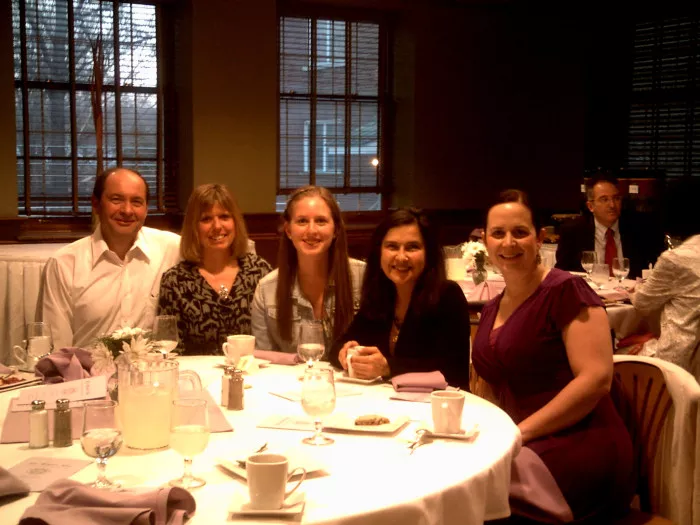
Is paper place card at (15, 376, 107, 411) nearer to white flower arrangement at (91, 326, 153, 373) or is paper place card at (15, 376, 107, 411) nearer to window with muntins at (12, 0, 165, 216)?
white flower arrangement at (91, 326, 153, 373)

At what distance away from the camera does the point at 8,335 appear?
4.46m

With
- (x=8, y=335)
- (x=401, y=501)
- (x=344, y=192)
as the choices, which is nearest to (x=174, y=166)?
Result: (x=344, y=192)

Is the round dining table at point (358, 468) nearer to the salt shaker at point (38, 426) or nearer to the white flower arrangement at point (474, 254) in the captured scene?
the salt shaker at point (38, 426)

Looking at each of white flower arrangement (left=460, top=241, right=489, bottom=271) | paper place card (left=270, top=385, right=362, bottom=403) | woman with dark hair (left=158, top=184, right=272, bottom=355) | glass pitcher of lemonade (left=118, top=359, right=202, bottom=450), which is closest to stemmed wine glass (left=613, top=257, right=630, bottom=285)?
white flower arrangement (left=460, top=241, right=489, bottom=271)

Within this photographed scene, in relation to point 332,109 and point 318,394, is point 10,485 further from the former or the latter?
point 332,109

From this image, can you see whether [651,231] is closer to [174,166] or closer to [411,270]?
[411,270]

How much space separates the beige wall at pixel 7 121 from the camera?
5.97 metres

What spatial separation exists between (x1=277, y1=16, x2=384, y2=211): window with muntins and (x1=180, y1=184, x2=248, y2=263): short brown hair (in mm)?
3822

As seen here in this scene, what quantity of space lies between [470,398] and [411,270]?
62 cm

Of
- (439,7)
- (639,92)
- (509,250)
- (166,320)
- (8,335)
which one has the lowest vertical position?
(8,335)

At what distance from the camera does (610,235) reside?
5.63 metres

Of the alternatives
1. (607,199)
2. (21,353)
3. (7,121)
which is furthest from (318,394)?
(7,121)

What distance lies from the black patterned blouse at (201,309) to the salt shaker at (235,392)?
45.2 inches

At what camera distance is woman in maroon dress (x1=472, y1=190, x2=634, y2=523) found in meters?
2.27
